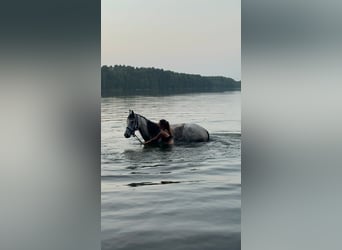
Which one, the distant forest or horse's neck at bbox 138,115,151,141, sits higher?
the distant forest

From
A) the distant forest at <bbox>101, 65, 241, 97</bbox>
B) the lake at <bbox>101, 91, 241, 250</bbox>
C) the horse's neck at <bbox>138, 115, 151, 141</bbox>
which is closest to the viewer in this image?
the lake at <bbox>101, 91, 241, 250</bbox>

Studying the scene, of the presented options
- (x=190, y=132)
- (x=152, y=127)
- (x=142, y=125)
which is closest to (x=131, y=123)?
(x=142, y=125)

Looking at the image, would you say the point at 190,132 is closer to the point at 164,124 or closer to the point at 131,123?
the point at 164,124

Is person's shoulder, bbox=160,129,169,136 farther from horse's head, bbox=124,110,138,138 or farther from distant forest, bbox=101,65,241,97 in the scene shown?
distant forest, bbox=101,65,241,97

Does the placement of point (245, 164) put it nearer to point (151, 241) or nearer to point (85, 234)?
point (85, 234)

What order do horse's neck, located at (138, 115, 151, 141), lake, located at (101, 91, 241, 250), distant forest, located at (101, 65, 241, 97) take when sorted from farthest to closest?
1. horse's neck, located at (138, 115, 151, 141)
2. distant forest, located at (101, 65, 241, 97)
3. lake, located at (101, 91, 241, 250)

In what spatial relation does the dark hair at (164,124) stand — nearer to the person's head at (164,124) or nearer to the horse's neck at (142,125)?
the person's head at (164,124)

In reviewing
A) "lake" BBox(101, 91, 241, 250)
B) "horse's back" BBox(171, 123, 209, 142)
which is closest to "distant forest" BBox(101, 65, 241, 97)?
"lake" BBox(101, 91, 241, 250)

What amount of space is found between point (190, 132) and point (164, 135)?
267 millimetres

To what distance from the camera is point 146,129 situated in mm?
4254

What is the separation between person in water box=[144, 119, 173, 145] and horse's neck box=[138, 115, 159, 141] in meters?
0.05

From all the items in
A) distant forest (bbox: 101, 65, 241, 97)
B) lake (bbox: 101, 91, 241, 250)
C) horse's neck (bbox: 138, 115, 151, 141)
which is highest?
distant forest (bbox: 101, 65, 241, 97)

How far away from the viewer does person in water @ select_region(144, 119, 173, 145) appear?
Result: 14.2 ft

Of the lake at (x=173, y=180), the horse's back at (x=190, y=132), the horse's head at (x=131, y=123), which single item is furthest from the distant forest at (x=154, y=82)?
the horse's back at (x=190, y=132)
